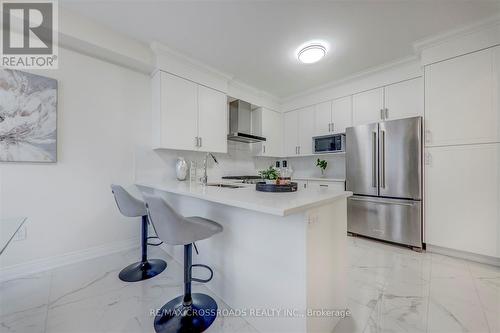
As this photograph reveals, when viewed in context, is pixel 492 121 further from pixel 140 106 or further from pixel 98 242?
pixel 98 242

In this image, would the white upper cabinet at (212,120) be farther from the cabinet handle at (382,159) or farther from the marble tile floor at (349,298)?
the cabinet handle at (382,159)

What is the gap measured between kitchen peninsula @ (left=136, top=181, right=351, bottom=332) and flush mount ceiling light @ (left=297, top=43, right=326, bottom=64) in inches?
74.2

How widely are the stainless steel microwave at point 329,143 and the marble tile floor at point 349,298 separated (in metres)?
1.77

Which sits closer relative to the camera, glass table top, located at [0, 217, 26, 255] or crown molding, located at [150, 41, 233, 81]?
glass table top, located at [0, 217, 26, 255]

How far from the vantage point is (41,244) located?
202 centimetres

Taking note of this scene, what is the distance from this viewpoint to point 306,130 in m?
3.89

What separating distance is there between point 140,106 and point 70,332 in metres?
2.34

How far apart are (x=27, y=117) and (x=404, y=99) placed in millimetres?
4333

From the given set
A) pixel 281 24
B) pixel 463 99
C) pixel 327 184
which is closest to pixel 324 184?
pixel 327 184

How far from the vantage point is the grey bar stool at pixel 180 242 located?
48.1 inches

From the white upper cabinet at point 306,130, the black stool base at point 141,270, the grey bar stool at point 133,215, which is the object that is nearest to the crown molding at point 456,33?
the white upper cabinet at point 306,130

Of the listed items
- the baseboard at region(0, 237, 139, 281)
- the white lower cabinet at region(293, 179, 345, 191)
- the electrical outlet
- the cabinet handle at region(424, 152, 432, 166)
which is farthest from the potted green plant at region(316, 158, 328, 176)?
the electrical outlet

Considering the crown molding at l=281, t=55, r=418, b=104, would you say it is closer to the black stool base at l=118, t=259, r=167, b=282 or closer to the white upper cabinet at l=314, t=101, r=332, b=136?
the white upper cabinet at l=314, t=101, r=332, b=136

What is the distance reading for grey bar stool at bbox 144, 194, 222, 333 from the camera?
1.22m
